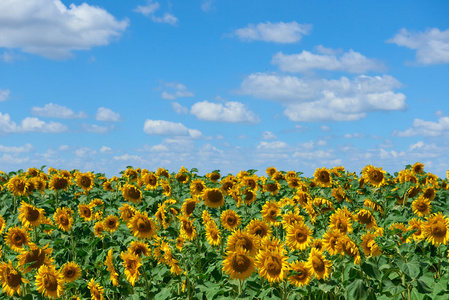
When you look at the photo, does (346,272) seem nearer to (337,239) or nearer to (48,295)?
(337,239)

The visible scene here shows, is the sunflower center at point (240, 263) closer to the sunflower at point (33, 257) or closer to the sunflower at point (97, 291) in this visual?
the sunflower at point (97, 291)

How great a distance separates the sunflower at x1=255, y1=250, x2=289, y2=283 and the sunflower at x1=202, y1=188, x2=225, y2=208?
13.8ft

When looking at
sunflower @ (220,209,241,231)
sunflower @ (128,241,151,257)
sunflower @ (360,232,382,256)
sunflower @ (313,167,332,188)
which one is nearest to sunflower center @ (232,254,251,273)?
sunflower @ (360,232,382,256)

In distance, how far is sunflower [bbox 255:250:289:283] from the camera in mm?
5750

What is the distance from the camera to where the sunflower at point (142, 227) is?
7.61 meters

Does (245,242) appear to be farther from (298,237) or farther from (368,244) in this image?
(368,244)

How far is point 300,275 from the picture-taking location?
236 inches

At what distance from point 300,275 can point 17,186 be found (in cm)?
742

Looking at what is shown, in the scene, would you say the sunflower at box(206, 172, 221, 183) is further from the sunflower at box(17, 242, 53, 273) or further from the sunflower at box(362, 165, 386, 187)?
the sunflower at box(17, 242, 53, 273)

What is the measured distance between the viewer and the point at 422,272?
6.20 m

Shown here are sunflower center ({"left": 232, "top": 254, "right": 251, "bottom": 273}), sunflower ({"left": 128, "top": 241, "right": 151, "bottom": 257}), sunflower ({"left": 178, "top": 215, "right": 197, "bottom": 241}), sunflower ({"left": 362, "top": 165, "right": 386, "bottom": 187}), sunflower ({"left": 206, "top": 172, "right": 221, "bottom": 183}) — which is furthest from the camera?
sunflower ({"left": 206, "top": 172, "right": 221, "bottom": 183})

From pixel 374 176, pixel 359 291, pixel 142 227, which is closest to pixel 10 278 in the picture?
pixel 142 227

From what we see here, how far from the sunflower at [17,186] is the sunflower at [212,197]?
4.08 meters

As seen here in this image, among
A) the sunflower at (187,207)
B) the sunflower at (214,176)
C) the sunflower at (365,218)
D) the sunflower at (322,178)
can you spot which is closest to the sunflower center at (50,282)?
the sunflower at (187,207)
